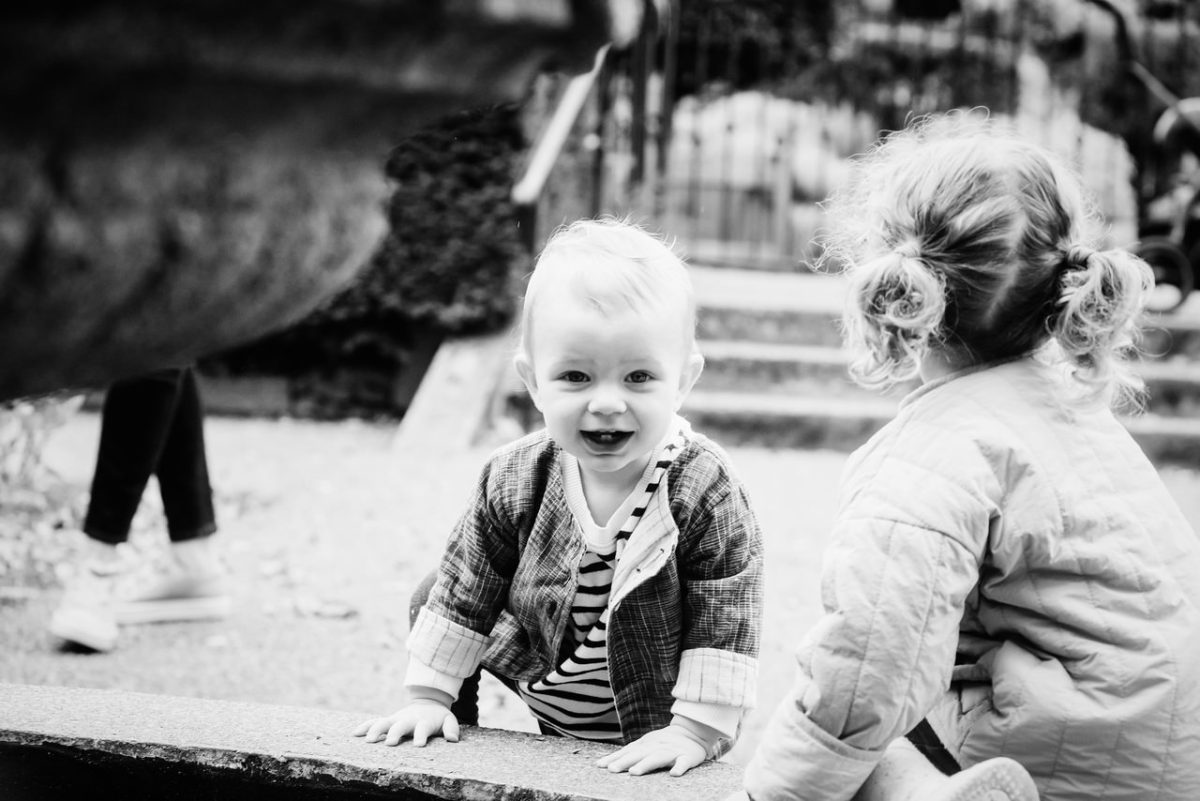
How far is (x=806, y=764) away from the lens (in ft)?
5.35

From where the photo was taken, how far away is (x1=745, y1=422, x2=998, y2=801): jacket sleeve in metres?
1.58

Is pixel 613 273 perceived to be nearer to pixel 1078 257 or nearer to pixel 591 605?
pixel 591 605

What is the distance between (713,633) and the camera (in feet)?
6.81

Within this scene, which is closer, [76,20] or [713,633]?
[76,20]

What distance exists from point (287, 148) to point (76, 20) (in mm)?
215

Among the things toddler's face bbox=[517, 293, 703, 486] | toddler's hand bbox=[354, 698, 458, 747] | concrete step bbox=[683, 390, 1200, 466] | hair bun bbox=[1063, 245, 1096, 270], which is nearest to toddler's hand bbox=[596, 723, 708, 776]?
toddler's hand bbox=[354, 698, 458, 747]

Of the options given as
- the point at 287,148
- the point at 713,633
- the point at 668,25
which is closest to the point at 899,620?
the point at 713,633

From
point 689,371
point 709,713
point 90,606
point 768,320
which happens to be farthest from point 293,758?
point 768,320

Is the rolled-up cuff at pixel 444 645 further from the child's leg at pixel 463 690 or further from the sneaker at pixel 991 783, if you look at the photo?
the sneaker at pixel 991 783

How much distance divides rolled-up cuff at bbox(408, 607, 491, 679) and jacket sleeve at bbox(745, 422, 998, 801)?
68 cm

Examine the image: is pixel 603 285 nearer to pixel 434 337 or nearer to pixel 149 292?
pixel 149 292

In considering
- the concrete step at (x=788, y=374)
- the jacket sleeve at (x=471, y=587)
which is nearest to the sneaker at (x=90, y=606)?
the jacket sleeve at (x=471, y=587)

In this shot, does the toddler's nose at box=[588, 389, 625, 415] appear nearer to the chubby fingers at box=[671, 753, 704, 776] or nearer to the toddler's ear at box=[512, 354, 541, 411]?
the toddler's ear at box=[512, 354, 541, 411]

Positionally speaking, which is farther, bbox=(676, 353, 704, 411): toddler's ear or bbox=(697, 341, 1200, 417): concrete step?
bbox=(697, 341, 1200, 417): concrete step
